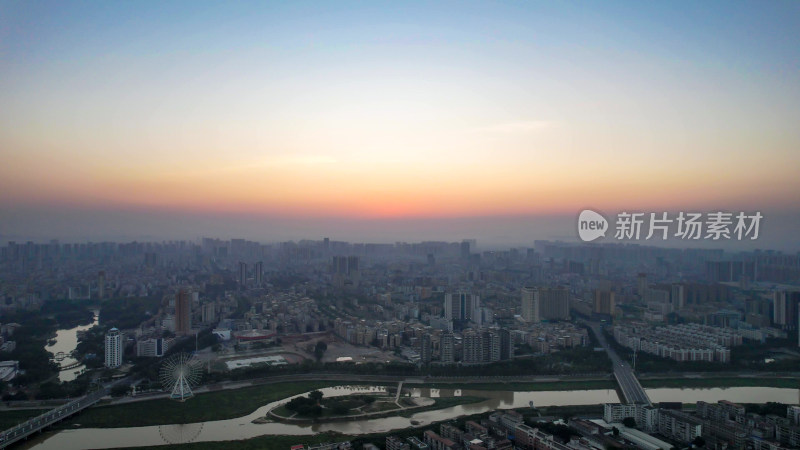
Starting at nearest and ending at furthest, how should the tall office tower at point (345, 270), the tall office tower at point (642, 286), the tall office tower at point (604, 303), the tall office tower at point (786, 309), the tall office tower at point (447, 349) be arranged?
the tall office tower at point (447, 349) < the tall office tower at point (786, 309) < the tall office tower at point (604, 303) < the tall office tower at point (642, 286) < the tall office tower at point (345, 270)

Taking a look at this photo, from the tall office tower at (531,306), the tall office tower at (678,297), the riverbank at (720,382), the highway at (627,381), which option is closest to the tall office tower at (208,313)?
the tall office tower at (531,306)

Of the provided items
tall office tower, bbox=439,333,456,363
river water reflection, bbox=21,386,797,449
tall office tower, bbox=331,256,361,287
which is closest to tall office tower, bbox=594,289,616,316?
river water reflection, bbox=21,386,797,449

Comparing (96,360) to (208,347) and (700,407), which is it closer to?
(208,347)

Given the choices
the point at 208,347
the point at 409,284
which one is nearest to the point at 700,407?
the point at 208,347

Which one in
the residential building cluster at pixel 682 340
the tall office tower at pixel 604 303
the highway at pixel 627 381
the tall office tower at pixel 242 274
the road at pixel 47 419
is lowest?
the highway at pixel 627 381

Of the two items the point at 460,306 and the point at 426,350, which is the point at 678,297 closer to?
the point at 460,306

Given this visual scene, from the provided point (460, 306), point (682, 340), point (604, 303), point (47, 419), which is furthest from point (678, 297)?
point (47, 419)

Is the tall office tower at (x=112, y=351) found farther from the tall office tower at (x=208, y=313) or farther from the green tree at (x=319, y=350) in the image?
the tall office tower at (x=208, y=313)
